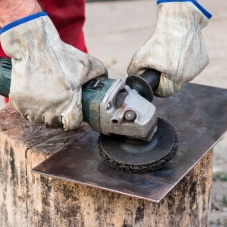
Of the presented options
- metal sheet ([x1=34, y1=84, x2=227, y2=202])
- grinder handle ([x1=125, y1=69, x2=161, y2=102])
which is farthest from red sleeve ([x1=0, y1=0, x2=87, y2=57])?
grinder handle ([x1=125, y1=69, x2=161, y2=102])

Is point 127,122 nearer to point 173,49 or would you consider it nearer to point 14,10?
point 173,49

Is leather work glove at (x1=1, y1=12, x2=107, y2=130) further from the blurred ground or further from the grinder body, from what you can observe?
the blurred ground

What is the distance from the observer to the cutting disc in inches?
81.9

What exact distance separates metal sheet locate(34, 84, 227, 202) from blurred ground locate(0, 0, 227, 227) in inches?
53.6

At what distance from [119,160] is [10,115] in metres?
0.76

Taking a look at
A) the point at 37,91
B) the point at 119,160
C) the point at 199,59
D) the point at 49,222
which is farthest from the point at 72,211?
the point at 199,59

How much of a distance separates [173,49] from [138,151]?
15.2 inches

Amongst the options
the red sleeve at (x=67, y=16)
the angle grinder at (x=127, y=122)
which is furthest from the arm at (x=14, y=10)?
the red sleeve at (x=67, y=16)

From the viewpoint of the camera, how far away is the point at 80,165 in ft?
7.00

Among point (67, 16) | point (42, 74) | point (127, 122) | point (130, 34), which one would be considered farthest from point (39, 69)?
point (130, 34)

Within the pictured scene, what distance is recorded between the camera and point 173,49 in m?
2.22

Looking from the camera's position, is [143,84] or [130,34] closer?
[143,84]

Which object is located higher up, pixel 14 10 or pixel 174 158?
pixel 14 10

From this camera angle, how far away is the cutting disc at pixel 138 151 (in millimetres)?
2080
